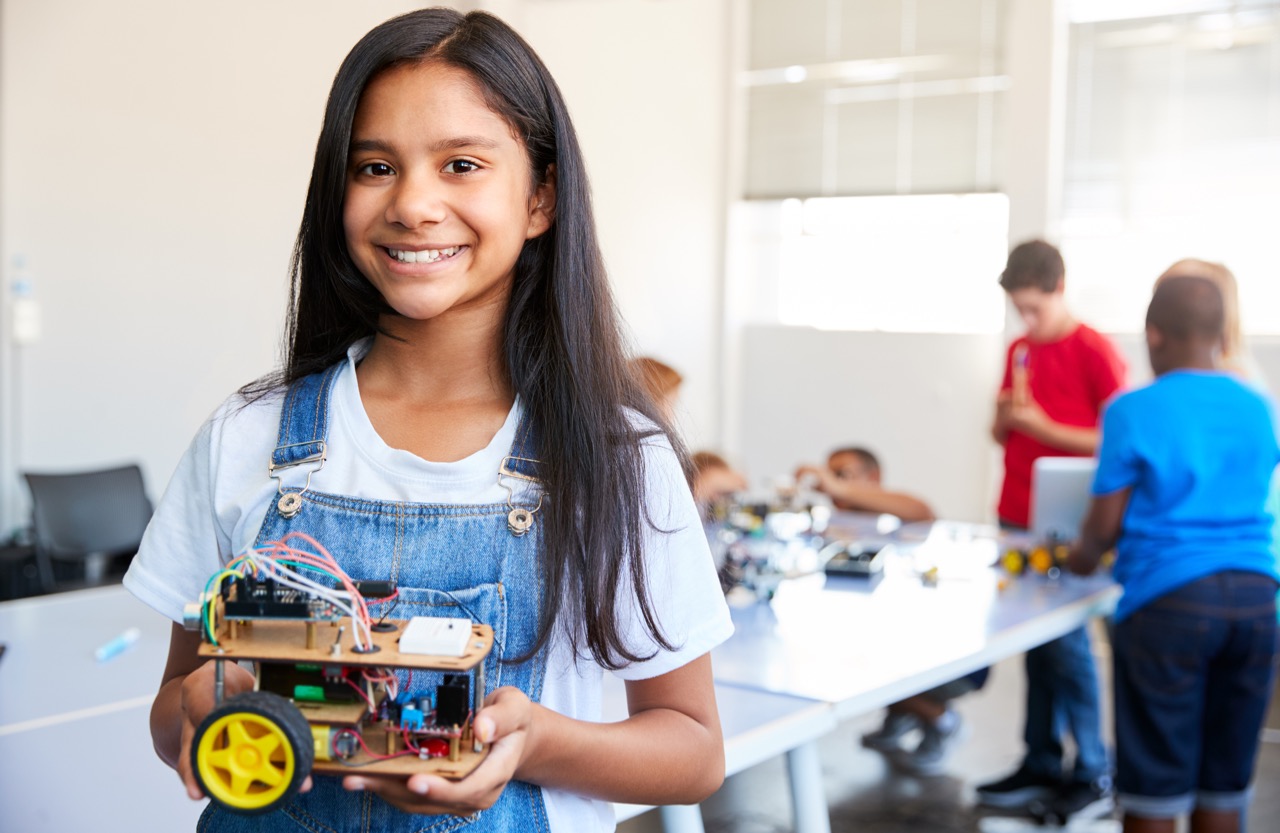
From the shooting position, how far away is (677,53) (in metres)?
6.92

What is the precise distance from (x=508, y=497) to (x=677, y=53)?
6255 mm

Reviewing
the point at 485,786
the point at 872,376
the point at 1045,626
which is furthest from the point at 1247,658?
the point at 872,376

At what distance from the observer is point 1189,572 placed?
8.43 feet

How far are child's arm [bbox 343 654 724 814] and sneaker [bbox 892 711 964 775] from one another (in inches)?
109

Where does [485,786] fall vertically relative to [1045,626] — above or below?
above

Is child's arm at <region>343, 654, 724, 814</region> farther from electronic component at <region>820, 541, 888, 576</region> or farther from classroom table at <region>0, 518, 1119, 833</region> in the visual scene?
electronic component at <region>820, 541, 888, 576</region>

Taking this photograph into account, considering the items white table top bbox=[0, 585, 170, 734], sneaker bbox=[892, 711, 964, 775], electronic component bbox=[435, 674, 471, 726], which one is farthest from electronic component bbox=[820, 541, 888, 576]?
electronic component bbox=[435, 674, 471, 726]

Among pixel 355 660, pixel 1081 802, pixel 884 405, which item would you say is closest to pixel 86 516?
pixel 1081 802

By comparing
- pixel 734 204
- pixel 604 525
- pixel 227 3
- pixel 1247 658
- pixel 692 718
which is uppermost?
pixel 227 3

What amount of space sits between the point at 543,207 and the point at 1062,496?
2.35 m

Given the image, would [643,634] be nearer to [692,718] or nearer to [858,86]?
[692,718]

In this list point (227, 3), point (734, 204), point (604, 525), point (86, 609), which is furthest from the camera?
point (734, 204)

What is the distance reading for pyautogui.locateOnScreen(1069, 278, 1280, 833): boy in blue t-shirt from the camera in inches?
101

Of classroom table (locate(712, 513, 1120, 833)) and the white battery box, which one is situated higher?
the white battery box
